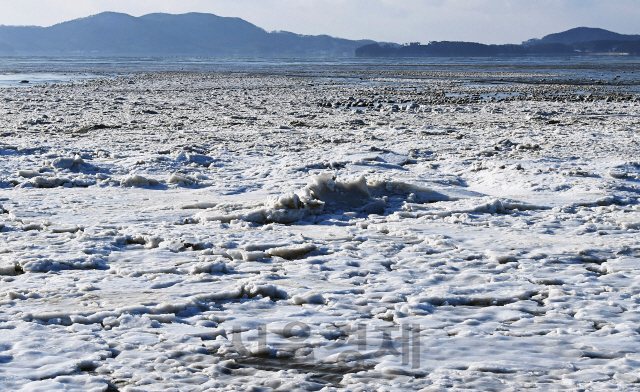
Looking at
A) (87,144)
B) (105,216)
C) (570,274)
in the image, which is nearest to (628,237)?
(570,274)

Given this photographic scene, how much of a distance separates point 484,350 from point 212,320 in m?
2.01

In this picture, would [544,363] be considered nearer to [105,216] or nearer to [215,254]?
[215,254]

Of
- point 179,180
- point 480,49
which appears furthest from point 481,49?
point 179,180

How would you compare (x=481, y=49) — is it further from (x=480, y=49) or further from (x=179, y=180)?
(x=179, y=180)

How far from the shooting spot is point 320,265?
5.37 metres

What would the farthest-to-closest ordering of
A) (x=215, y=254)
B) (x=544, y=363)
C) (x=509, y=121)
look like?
(x=509, y=121) → (x=215, y=254) → (x=544, y=363)

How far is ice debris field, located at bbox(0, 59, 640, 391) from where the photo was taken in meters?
3.50

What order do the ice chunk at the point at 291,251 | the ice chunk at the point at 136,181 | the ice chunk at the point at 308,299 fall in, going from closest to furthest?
the ice chunk at the point at 308,299, the ice chunk at the point at 291,251, the ice chunk at the point at 136,181

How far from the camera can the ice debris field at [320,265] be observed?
3.50 metres

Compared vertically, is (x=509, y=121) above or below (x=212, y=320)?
above

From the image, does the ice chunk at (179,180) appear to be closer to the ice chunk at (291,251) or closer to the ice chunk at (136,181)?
the ice chunk at (136,181)

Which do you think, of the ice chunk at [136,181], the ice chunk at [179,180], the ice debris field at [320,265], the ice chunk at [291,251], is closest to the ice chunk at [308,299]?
the ice debris field at [320,265]

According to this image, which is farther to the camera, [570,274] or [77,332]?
[570,274]

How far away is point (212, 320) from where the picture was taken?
13.7 feet
